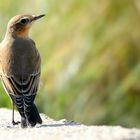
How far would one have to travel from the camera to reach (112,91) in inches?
547

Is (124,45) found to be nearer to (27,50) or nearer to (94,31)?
(94,31)

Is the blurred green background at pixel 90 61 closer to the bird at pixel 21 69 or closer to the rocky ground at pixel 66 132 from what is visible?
the bird at pixel 21 69

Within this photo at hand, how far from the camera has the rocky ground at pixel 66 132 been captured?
10.6 metres

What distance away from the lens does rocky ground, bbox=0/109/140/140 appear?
10570 millimetres

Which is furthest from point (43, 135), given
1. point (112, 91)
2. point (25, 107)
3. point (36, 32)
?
point (36, 32)

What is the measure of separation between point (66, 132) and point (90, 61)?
10.9 ft

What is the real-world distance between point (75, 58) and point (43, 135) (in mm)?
3481

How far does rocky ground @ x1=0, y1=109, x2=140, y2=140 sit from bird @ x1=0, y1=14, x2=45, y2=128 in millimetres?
166

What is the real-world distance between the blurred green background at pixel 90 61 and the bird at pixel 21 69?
1766mm

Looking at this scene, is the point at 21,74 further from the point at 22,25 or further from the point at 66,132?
the point at 66,132

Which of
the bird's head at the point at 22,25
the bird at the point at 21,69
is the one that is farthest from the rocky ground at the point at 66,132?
the bird's head at the point at 22,25

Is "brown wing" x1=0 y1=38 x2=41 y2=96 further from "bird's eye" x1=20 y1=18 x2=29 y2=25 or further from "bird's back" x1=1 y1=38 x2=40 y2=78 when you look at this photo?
"bird's eye" x1=20 y1=18 x2=29 y2=25

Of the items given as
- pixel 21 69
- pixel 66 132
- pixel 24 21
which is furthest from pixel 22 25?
pixel 66 132

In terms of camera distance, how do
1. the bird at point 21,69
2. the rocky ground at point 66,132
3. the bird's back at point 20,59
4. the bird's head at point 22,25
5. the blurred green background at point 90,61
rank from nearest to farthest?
the rocky ground at point 66,132
the bird at point 21,69
the bird's back at point 20,59
the bird's head at point 22,25
the blurred green background at point 90,61
